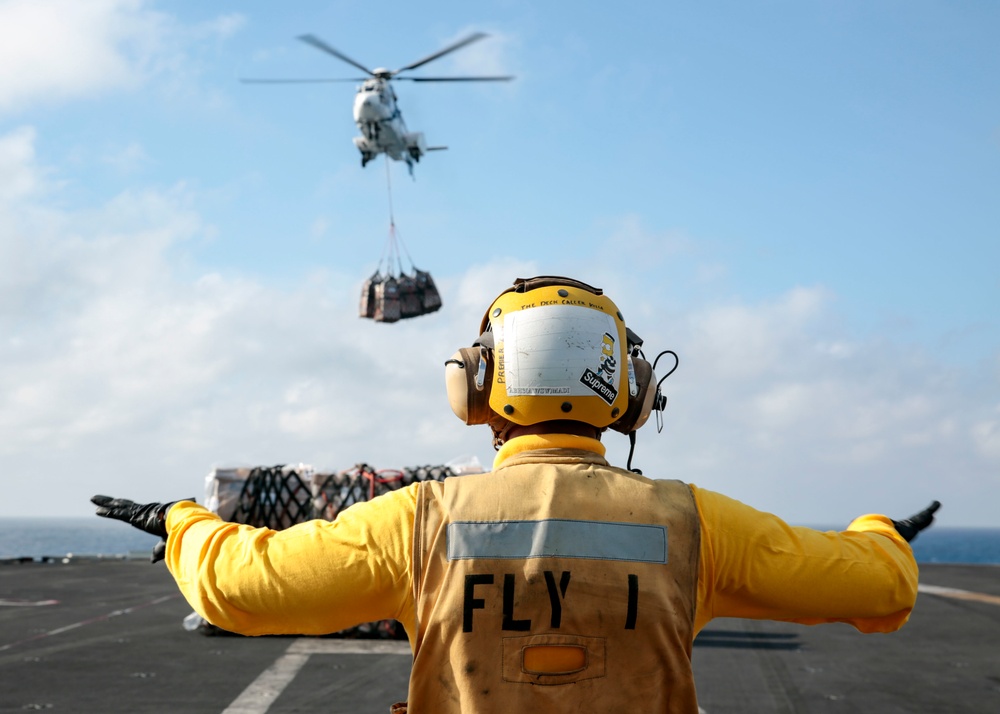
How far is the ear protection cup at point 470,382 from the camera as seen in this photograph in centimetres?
267

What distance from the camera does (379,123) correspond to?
88.7 ft

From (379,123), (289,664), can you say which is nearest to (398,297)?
(379,123)

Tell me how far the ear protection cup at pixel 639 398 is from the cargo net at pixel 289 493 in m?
8.38

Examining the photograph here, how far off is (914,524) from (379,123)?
2597 centimetres

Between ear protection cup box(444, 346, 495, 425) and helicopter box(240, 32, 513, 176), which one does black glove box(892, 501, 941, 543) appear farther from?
helicopter box(240, 32, 513, 176)

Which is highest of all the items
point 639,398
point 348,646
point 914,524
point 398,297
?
point 398,297

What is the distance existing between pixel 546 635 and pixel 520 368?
0.74 meters

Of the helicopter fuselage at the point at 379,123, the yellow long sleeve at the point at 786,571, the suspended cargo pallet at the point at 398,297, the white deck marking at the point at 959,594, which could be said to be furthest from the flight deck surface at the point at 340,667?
the helicopter fuselage at the point at 379,123

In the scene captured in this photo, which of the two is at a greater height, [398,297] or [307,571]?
[398,297]

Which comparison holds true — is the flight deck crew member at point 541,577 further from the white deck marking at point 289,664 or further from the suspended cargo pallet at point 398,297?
the suspended cargo pallet at point 398,297

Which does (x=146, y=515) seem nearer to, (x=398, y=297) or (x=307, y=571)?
(x=307, y=571)

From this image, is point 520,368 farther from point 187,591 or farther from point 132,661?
point 132,661

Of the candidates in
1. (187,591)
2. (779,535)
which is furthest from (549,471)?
(187,591)

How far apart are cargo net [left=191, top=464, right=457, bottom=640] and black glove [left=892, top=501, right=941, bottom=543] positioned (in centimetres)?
861
